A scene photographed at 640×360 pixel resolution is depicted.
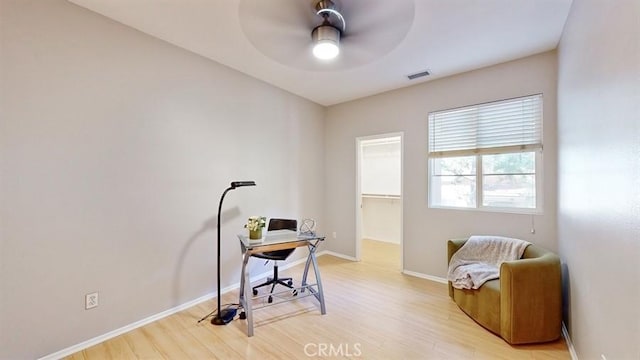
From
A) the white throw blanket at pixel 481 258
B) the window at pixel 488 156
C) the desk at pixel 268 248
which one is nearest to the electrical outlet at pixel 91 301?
the desk at pixel 268 248

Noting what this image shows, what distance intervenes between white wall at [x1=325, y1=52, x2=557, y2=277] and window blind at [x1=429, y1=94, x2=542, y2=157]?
9 centimetres

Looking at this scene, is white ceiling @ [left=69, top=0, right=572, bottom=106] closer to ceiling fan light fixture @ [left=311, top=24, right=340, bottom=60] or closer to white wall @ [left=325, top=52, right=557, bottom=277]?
ceiling fan light fixture @ [left=311, top=24, right=340, bottom=60]

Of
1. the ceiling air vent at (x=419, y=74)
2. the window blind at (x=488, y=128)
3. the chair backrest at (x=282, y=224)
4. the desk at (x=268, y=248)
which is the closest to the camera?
the desk at (x=268, y=248)

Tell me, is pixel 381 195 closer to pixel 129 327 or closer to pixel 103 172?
pixel 129 327

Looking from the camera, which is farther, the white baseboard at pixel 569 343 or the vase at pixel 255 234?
the vase at pixel 255 234

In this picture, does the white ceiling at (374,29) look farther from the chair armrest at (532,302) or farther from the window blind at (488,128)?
the chair armrest at (532,302)

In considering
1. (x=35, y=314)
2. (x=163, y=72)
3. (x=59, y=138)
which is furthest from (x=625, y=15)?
(x=35, y=314)

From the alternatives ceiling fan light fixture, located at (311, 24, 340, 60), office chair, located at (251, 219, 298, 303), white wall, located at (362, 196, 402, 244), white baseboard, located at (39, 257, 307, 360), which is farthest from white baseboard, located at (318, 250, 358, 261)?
ceiling fan light fixture, located at (311, 24, 340, 60)

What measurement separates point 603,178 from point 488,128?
6.70ft

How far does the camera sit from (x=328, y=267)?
13.9 feet

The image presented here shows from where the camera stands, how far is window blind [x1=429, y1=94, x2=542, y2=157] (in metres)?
2.99

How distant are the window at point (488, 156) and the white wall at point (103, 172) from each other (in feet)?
9.07

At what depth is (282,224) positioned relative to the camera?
140 inches

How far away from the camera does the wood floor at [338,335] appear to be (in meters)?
2.11
